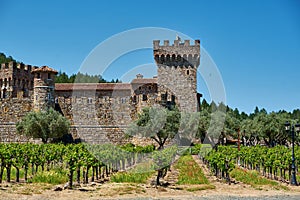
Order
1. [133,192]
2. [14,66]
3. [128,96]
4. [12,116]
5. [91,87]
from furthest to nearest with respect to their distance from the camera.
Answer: [14,66]
[91,87]
[128,96]
[12,116]
[133,192]

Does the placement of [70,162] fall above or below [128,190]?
above

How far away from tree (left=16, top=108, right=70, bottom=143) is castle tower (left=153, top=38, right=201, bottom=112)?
44.0 feet

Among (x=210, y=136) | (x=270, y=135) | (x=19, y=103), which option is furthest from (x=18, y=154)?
(x=270, y=135)

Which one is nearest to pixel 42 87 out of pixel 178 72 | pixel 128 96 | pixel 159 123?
pixel 128 96

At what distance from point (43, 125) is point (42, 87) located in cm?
560

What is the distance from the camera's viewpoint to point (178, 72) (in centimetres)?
4734

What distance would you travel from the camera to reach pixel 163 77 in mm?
47500

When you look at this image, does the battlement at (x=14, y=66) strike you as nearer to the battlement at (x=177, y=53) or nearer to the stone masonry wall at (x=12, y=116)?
the stone masonry wall at (x=12, y=116)

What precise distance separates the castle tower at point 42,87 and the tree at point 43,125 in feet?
8.23

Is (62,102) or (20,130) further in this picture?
(62,102)

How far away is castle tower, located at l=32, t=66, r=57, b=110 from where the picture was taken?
42.8 m

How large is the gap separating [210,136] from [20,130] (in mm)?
23193

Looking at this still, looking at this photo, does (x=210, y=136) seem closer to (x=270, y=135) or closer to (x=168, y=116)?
→ (x=168, y=116)

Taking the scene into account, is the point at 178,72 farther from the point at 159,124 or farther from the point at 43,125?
the point at 43,125
